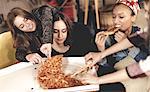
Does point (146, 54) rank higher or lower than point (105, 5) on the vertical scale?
lower

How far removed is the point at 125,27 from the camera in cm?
107

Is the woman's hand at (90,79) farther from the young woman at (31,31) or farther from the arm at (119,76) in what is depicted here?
the young woman at (31,31)

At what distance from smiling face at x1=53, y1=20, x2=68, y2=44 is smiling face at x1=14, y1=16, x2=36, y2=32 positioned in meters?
0.08

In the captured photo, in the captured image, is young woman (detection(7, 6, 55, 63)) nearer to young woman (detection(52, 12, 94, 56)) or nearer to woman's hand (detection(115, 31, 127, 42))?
young woman (detection(52, 12, 94, 56))

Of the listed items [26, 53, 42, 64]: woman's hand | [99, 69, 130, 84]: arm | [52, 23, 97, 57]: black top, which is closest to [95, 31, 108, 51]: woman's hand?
[52, 23, 97, 57]: black top

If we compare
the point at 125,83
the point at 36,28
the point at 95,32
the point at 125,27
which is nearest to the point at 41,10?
the point at 36,28

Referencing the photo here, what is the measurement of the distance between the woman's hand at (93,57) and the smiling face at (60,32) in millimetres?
114

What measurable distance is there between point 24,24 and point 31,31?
0.12 feet

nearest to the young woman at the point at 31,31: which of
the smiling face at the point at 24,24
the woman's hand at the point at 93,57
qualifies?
the smiling face at the point at 24,24

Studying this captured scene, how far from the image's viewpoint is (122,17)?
3.47 feet

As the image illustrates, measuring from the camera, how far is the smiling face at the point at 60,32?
42.6 inches

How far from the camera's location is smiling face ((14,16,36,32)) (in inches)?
42.4

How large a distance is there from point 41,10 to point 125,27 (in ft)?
1.06

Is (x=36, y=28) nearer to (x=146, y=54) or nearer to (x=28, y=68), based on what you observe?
(x=28, y=68)
